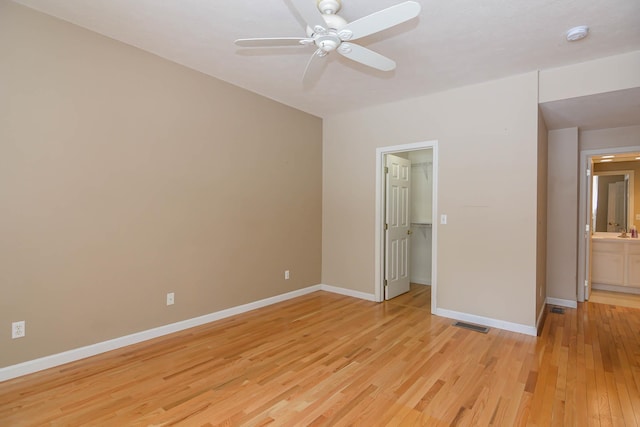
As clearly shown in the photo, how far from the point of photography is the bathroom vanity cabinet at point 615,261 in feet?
15.9

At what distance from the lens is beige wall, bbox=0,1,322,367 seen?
241 cm

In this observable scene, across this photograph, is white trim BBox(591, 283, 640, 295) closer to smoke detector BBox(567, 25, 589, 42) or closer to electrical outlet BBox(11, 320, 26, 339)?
smoke detector BBox(567, 25, 589, 42)

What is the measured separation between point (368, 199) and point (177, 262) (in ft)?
8.74

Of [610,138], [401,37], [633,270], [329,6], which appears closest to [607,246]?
[633,270]

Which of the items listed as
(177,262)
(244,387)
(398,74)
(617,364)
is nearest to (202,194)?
(177,262)

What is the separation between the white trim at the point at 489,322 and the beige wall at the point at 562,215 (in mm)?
1631

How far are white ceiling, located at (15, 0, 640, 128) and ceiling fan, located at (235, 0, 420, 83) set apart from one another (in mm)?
253

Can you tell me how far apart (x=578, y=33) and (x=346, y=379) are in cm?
329

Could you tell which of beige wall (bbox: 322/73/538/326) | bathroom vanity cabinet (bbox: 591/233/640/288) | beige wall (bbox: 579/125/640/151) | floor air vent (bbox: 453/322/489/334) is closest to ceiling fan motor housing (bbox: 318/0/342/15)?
beige wall (bbox: 322/73/538/326)

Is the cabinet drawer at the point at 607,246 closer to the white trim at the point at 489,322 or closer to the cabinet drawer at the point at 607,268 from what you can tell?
the cabinet drawer at the point at 607,268

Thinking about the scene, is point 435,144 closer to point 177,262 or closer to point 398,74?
point 398,74

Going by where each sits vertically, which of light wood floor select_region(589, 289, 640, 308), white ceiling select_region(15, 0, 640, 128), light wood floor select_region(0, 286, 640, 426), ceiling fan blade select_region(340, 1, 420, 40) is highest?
white ceiling select_region(15, 0, 640, 128)

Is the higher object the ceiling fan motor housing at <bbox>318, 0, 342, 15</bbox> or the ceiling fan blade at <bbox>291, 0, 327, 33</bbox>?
the ceiling fan motor housing at <bbox>318, 0, 342, 15</bbox>

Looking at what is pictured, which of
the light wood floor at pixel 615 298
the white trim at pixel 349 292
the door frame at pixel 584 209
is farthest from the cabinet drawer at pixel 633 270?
the white trim at pixel 349 292
